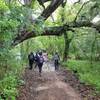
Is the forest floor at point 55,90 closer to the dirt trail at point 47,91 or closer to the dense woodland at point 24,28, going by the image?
the dirt trail at point 47,91

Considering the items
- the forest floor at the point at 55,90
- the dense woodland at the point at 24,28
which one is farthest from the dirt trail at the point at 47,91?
the dense woodland at the point at 24,28

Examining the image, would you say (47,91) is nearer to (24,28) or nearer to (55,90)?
(55,90)

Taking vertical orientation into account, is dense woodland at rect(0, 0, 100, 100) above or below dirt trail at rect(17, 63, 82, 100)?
above

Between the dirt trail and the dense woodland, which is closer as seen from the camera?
the dense woodland

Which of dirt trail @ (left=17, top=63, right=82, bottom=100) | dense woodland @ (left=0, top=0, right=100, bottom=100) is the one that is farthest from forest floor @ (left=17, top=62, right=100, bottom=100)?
dense woodland @ (left=0, top=0, right=100, bottom=100)

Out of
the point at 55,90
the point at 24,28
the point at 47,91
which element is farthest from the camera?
the point at 55,90

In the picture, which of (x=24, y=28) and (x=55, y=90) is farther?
(x=55, y=90)

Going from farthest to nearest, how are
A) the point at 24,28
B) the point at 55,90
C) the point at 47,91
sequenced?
1. the point at 55,90
2. the point at 47,91
3. the point at 24,28

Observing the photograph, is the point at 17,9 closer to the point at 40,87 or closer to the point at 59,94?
the point at 59,94

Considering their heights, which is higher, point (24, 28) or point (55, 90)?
point (24, 28)

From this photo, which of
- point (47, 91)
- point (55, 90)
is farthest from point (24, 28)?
point (55, 90)

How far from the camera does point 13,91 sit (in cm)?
1275

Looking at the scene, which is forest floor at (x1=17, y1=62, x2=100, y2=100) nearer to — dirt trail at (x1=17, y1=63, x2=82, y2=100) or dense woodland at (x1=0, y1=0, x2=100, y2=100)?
dirt trail at (x1=17, y1=63, x2=82, y2=100)

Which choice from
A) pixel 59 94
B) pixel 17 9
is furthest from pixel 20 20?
pixel 59 94
